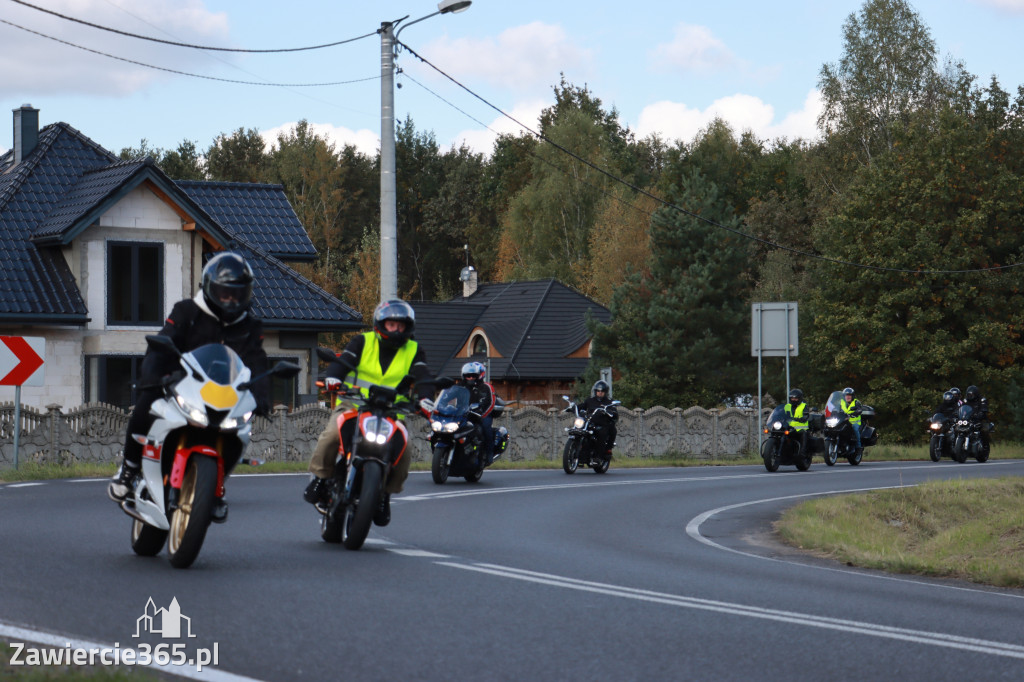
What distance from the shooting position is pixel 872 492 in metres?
21.7

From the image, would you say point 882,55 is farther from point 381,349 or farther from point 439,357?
point 381,349

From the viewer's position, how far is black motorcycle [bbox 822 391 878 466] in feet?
104

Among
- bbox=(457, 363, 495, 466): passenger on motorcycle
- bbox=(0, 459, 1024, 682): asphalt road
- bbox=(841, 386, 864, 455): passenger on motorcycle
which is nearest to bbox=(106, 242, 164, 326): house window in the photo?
bbox=(457, 363, 495, 466): passenger on motorcycle

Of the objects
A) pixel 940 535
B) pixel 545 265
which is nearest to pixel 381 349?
pixel 940 535

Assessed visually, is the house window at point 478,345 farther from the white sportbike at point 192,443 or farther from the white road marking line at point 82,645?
the white road marking line at point 82,645

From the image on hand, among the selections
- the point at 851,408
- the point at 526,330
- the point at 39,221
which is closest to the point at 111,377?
the point at 39,221

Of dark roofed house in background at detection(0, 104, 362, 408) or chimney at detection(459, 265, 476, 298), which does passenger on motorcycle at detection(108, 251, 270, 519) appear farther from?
chimney at detection(459, 265, 476, 298)

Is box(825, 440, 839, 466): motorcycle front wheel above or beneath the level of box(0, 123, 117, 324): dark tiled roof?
Result: beneath

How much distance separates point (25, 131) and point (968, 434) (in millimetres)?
23376

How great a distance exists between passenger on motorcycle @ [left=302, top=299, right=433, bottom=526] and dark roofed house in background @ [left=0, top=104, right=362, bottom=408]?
19.0 m

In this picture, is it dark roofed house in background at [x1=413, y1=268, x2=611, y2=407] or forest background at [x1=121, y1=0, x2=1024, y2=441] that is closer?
forest background at [x1=121, y1=0, x2=1024, y2=441]

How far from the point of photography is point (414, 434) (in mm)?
29844

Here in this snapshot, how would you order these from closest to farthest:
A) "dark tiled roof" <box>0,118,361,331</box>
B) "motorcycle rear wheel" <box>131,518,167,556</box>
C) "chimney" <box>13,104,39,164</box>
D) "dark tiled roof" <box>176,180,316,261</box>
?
"motorcycle rear wheel" <box>131,518,167,556</box>
"dark tiled roof" <box>0,118,361,331</box>
"chimney" <box>13,104,39,164</box>
"dark tiled roof" <box>176,180,316,261</box>

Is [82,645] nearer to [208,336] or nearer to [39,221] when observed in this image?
[208,336]
